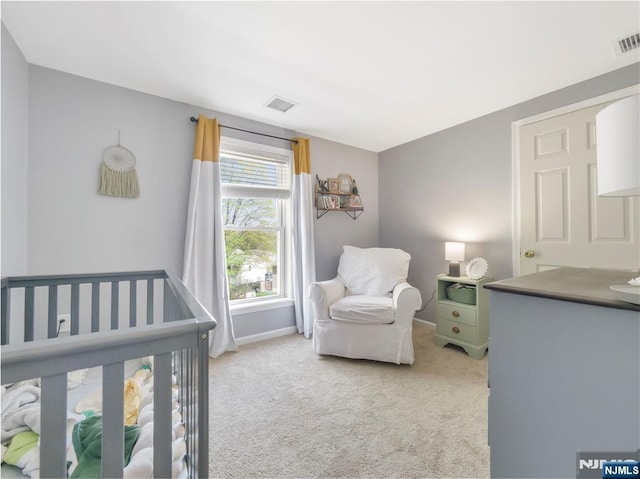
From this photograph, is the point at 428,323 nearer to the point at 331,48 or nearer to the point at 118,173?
the point at 331,48

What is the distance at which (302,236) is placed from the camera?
2.95m

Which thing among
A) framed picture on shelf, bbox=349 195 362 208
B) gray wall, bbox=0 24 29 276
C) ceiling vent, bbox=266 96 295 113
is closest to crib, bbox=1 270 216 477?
gray wall, bbox=0 24 29 276

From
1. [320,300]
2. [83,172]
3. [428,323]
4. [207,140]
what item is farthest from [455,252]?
[83,172]

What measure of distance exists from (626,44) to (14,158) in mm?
3760

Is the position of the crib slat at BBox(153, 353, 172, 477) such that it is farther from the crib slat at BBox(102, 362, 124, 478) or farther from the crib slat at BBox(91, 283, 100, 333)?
the crib slat at BBox(91, 283, 100, 333)

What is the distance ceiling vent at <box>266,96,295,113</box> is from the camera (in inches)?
91.3

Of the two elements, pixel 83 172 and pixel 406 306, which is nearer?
pixel 83 172

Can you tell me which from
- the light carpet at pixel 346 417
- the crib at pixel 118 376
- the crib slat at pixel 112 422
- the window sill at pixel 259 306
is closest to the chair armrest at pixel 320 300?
the light carpet at pixel 346 417

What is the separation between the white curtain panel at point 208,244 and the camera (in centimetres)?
235

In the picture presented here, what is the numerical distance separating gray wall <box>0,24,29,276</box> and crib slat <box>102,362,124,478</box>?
5.19 feet

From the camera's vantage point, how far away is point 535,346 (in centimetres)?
88

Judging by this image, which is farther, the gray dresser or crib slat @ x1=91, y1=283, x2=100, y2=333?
crib slat @ x1=91, y1=283, x2=100, y2=333

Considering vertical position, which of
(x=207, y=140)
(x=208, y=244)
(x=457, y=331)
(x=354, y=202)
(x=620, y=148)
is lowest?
(x=457, y=331)

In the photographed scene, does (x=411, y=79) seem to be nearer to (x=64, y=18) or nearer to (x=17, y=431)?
(x=64, y=18)
